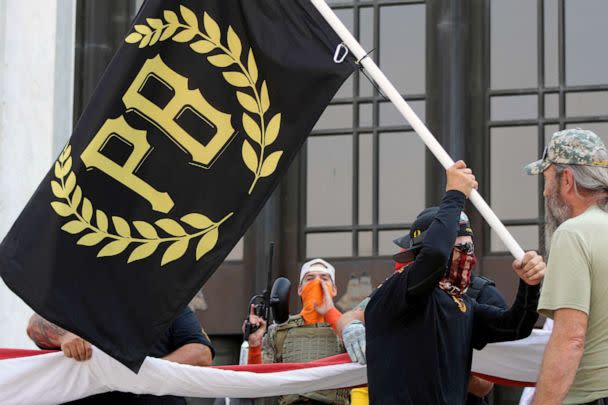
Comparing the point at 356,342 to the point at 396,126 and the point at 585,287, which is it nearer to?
the point at 585,287

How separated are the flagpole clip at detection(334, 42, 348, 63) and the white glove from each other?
4.22 feet

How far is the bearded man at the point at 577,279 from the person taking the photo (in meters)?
4.56

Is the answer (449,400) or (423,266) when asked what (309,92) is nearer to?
(423,266)

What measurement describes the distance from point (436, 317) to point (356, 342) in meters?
0.85

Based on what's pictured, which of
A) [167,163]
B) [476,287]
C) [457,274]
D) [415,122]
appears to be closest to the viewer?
[415,122]

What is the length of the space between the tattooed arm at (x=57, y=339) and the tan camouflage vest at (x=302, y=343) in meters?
2.04

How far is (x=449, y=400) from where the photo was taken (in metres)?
5.07

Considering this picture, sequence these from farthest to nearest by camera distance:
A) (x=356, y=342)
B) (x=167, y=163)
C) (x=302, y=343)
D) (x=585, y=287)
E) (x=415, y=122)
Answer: (x=302, y=343) → (x=356, y=342) → (x=167, y=163) → (x=415, y=122) → (x=585, y=287)

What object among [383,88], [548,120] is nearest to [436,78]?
[548,120]

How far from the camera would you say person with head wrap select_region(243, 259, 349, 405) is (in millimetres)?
7758

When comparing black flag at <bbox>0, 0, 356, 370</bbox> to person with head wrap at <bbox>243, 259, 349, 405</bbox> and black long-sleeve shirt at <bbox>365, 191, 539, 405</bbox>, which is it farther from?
person with head wrap at <bbox>243, 259, 349, 405</bbox>

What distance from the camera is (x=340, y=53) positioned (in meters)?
5.35

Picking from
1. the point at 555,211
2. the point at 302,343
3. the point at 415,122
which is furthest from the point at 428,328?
the point at 302,343

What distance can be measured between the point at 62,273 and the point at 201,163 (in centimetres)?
72
